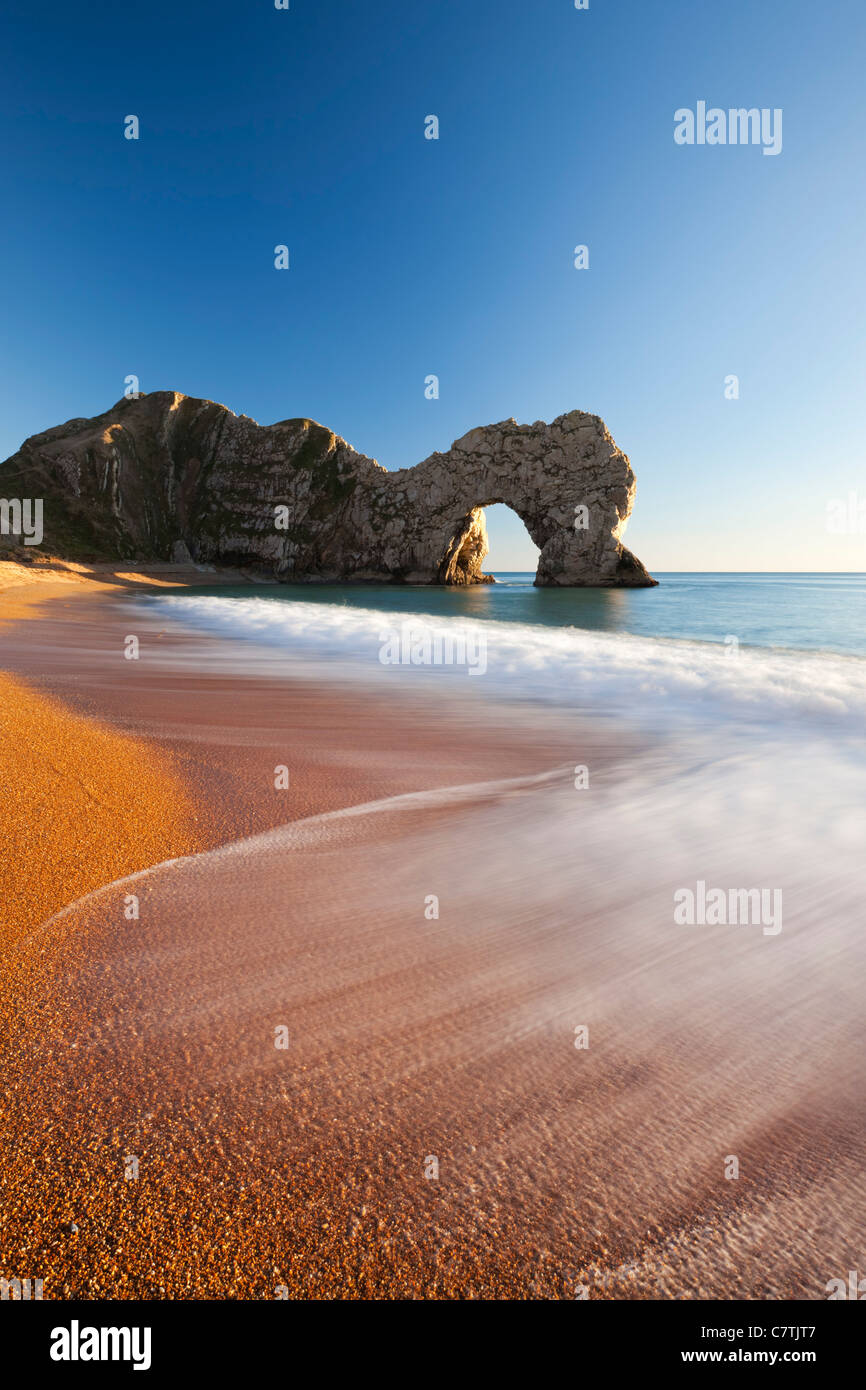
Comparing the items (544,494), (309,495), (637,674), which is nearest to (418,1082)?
(637,674)

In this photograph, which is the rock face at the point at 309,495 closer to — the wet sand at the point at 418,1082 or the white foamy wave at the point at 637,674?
the white foamy wave at the point at 637,674

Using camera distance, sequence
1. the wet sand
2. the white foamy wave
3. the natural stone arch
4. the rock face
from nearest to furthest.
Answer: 1. the wet sand
2. the white foamy wave
3. the natural stone arch
4. the rock face

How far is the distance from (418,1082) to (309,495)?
107773 mm

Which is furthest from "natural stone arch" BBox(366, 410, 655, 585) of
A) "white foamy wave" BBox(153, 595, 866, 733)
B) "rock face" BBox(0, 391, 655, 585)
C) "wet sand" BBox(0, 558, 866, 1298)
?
"wet sand" BBox(0, 558, 866, 1298)

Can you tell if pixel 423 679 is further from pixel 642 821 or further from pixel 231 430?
pixel 231 430

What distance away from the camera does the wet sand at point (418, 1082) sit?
141 cm

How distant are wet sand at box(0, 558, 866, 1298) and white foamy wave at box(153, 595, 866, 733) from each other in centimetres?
618

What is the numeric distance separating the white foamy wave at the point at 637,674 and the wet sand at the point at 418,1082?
618 cm

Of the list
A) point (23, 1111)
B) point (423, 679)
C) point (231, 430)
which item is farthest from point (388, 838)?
point (231, 430)

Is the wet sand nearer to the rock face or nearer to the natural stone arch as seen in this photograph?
the rock face

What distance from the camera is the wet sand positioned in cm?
141

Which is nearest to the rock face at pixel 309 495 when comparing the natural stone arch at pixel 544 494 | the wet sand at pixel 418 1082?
the natural stone arch at pixel 544 494

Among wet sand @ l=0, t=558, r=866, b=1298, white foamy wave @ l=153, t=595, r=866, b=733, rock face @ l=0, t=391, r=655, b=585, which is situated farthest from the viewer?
rock face @ l=0, t=391, r=655, b=585

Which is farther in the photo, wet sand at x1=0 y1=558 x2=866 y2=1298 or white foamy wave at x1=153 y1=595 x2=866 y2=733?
white foamy wave at x1=153 y1=595 x2=866 y2=733
